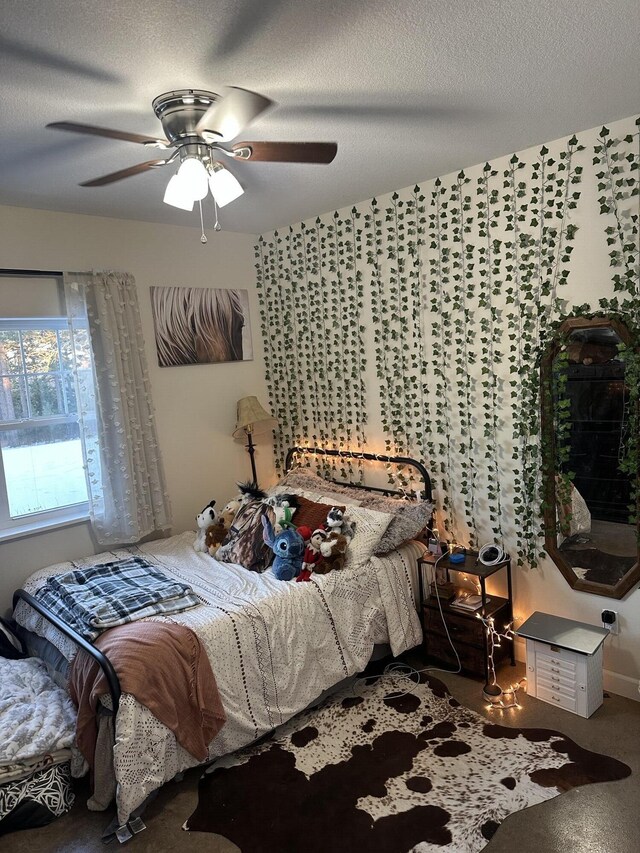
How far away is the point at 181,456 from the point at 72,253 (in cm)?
141

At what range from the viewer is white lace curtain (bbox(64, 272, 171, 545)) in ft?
11.3

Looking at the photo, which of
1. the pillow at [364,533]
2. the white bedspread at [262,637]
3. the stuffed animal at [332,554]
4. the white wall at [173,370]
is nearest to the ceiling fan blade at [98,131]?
the white wall at [173,370]

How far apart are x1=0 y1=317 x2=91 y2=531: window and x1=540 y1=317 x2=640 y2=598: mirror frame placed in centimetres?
252

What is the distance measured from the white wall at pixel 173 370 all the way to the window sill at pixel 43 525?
0.04m

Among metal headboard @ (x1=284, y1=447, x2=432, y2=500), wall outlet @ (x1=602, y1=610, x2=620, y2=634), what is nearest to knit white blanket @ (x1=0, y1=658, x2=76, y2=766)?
metal headboard @ (x1=284, y1=447, x2=432, y2=500)

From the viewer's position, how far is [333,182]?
125 inches

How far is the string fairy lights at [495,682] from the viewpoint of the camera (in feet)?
9.42

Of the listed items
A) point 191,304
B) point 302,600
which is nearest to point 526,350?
point 302,600

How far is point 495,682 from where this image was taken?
3020mm

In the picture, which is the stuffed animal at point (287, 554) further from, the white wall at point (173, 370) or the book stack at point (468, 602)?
the white wall at point (173, 370)

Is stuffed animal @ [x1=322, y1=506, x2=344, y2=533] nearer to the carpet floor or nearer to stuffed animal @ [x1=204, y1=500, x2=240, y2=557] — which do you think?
stuffed animal @ [x1=204, y1=500, x2=240, y2=557]

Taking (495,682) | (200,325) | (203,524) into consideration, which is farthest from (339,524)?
(200,325)

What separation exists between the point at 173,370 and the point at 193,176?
2.11 meters

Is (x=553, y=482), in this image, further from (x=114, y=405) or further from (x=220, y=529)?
(x=114, y=405)
